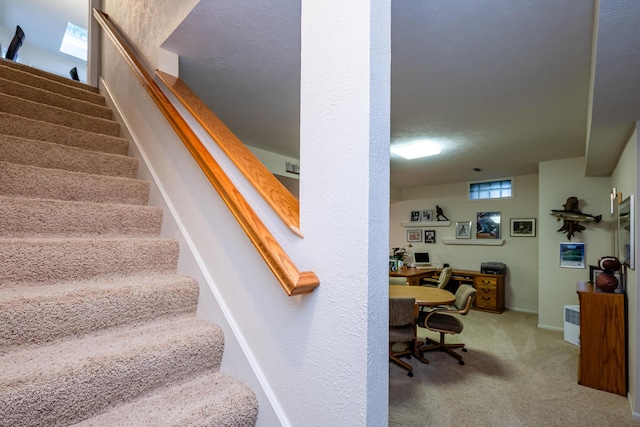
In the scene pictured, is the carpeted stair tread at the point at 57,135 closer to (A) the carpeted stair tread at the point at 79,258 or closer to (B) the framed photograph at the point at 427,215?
(A) the carpeted stair tread at the point at 79,258

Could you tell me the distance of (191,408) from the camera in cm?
104

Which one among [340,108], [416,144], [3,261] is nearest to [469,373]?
[416,144]

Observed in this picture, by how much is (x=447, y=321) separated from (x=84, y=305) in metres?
3.41

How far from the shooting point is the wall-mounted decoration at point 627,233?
8.00ft

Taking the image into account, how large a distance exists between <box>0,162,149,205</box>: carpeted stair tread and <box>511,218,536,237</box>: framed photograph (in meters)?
6.21

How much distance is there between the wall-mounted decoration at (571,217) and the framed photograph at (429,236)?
2.54 metres

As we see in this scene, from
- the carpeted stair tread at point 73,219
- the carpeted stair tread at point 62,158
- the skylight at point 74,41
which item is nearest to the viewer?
the carpeted stair tread at point 73,219

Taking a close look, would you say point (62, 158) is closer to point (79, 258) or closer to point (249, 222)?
point (79, 258)

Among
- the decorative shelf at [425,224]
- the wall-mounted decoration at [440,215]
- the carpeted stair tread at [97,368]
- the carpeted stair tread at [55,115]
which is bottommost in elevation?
the carpeted stair tread at [97,368]

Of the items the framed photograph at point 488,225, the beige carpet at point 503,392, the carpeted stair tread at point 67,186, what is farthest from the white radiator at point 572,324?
the carpeted stair tread at point 67,186

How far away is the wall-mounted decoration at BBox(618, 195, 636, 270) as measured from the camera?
8.00 ft

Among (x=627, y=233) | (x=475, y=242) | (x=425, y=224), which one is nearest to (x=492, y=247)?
(x=475, y=242)

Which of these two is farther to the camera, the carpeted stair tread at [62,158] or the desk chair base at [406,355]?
the desk chair base at [406,355]

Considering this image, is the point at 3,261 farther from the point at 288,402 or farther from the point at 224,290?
the point at 288,402
